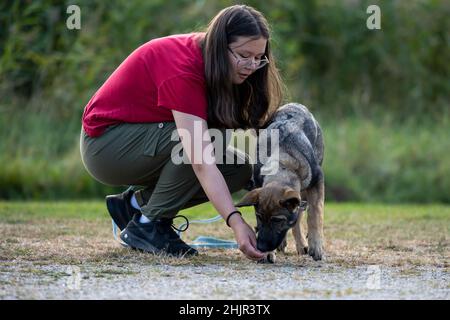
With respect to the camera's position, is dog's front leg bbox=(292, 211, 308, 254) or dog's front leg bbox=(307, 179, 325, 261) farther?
dog's front leg bbox=(292, 211, 308, 254)

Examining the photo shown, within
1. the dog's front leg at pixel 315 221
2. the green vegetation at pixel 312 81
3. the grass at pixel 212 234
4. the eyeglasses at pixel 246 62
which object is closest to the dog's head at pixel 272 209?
the grass at pixel 212 234

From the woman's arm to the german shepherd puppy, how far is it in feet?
0.62

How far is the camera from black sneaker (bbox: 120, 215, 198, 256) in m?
4.96

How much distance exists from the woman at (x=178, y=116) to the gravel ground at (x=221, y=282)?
0.29m

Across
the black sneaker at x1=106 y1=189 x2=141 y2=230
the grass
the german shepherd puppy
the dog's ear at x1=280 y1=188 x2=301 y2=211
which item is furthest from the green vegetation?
the dog's ear at x1=280 y1=188 x2=301 y2=211

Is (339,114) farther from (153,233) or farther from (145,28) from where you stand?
(153,233)

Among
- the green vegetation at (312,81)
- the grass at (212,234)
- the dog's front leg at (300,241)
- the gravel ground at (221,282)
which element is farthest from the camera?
the green vegetation at (312,81)

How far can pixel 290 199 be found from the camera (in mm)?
4582

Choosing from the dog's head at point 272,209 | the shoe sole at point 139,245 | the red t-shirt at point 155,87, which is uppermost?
the red t-shirt at point 155,87

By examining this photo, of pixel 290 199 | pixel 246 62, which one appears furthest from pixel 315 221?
pixel 246 62

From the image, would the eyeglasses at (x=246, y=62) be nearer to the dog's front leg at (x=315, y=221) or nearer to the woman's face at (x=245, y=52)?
the woman's face at (x=245, y=52)

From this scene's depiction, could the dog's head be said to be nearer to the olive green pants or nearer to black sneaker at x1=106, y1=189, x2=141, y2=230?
the olive green pants

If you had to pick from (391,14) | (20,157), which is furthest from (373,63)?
(20,157)

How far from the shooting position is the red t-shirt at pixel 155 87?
4480mm
